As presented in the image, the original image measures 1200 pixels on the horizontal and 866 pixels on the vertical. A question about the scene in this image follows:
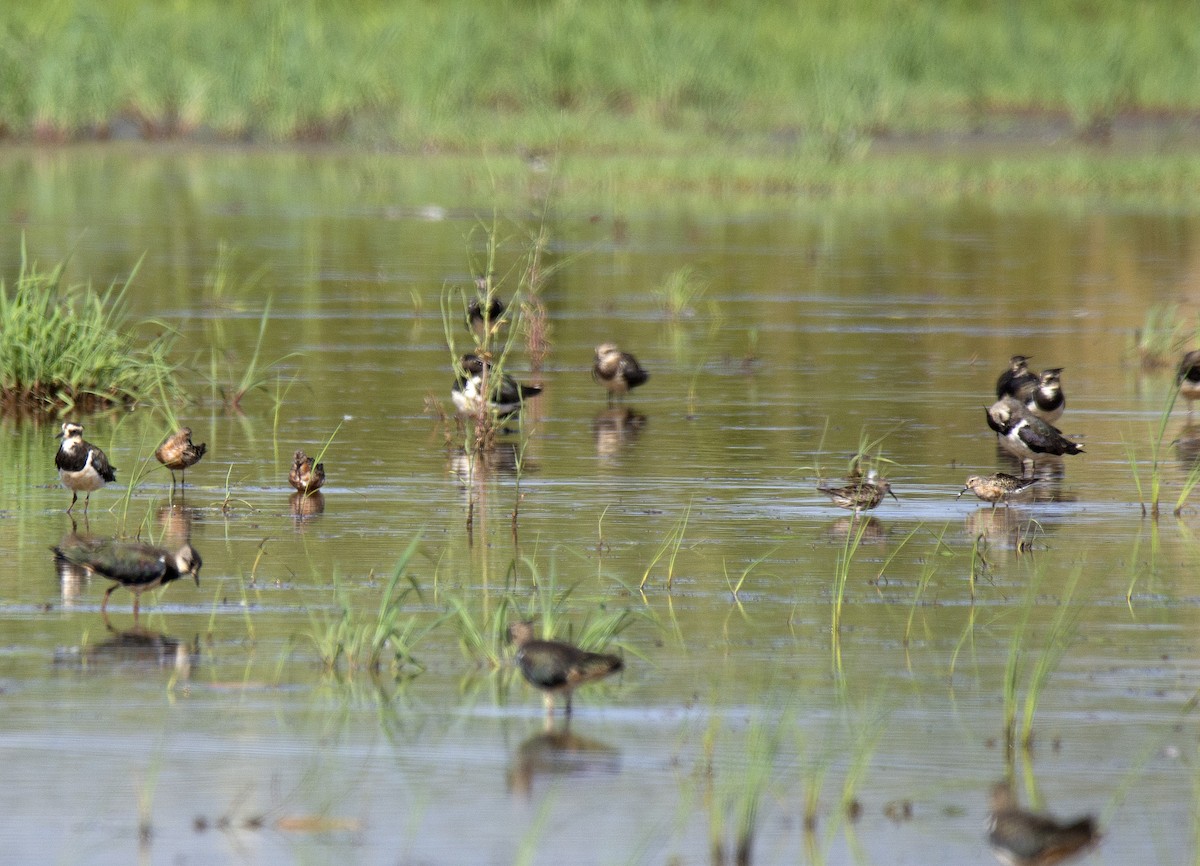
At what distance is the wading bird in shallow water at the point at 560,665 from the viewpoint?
21.7ft

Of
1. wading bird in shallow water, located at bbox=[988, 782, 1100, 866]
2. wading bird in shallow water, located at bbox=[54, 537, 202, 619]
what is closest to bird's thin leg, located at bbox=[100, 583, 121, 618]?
wading bird in shallow water, located at bbox=[54, 537, 202, 619]

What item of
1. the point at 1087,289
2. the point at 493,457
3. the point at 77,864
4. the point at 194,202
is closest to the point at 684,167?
the point at 194,202

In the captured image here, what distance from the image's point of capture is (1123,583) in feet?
28.4

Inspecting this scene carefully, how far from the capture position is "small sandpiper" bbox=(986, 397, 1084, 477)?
11.6 m

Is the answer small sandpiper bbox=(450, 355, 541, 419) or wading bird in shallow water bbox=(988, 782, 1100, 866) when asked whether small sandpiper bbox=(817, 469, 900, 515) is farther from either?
wading bird in shallow water bbox=(988, 782, 1100, 866)

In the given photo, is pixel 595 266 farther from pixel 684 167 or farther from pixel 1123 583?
pixel 1123 583

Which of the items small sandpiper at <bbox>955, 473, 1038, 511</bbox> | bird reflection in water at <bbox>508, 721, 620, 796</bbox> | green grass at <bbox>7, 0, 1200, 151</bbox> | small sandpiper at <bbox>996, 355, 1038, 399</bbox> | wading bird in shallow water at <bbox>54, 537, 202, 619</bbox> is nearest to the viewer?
bird reflection in water at <bbox>508, 721, 620, 796</bbox>

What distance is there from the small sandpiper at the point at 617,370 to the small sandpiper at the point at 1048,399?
2589mm

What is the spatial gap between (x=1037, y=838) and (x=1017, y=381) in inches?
315

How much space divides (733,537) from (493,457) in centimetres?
258

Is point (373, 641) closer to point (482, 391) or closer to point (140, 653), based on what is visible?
point (140, 653)

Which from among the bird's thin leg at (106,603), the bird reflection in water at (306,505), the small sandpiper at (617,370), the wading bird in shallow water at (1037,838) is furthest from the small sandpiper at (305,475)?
the wading bird in shallow water at (1037,838)

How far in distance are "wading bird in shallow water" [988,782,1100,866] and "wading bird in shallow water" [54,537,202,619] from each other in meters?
3.39

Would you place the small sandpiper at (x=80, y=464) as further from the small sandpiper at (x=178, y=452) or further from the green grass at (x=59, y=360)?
the green grass at (x=59, y=360)
